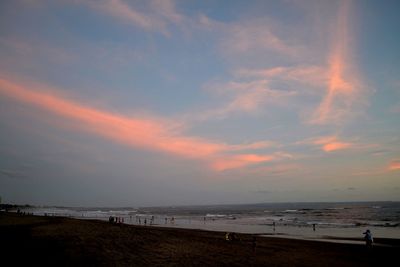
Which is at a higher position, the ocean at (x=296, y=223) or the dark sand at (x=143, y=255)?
the dark sand at (x=143, y=255)

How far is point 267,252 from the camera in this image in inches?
1004

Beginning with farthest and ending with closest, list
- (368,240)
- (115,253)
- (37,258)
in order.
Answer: (368,240)
(115,253)
(37,258)

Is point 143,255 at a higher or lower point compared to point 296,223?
higher

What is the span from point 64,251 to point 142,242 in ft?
22.6

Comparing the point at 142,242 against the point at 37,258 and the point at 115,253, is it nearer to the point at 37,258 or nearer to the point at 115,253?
the point at 115,253

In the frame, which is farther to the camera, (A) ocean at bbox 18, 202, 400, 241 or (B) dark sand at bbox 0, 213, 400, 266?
(A) ocean at bbox 18, 202, 400, 241

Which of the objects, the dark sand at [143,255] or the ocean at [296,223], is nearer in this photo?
the dark sand at [143,255]

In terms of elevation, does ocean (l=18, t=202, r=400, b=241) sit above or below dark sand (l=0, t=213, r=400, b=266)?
below

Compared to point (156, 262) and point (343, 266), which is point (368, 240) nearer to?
point (343, 266)

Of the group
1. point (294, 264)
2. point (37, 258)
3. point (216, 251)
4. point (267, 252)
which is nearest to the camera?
point (37, 258)

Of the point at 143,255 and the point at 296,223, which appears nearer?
the point at 143,255

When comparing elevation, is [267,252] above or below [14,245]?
below

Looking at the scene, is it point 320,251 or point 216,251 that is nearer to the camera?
point 216,251

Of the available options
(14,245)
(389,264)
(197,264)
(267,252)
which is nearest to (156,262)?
(197,264)
